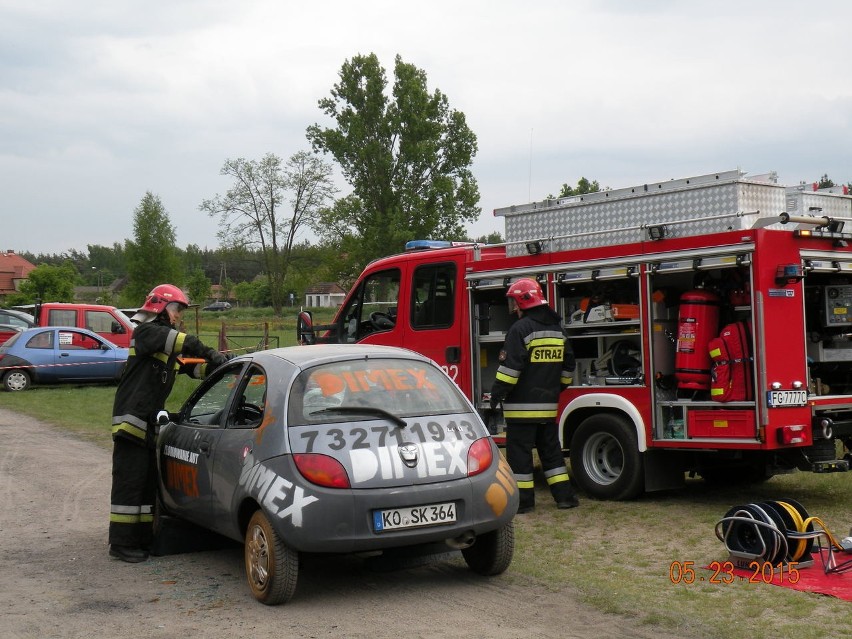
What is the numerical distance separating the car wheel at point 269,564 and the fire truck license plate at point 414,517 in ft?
1.84

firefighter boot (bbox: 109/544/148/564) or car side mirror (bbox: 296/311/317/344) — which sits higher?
car side mirror (bbox: 296/311/317/344)

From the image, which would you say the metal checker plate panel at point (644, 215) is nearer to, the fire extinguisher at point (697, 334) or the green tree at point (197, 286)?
the fire extinguisher at point (697, 334)

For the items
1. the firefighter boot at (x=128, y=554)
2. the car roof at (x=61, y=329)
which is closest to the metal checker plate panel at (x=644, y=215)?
the firefighter boot at (x=128, y=554)

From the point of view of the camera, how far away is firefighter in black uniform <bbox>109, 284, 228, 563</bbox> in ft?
24.0

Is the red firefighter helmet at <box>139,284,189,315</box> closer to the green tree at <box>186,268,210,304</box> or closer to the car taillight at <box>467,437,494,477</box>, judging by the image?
the car taillight at <box>467,437,494,477</box>

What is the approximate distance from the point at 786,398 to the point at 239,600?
15.3 ft

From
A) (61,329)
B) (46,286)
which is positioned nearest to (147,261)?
(46,286)

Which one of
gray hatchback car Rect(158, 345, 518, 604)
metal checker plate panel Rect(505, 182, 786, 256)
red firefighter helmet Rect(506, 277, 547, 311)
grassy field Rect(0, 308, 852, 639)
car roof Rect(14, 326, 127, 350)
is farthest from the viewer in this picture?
car roof Rect(14, 326, 127, 350)

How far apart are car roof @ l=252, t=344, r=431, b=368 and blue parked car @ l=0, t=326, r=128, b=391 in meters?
17.8

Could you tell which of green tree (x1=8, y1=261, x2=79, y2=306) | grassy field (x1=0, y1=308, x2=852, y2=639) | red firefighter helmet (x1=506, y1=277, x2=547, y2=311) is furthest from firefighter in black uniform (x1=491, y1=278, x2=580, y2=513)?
green tree (x1=8, y1=261, x2=79, y2=306)

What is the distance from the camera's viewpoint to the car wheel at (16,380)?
22.9 meters

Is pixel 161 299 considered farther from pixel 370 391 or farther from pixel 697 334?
pixel 697 334

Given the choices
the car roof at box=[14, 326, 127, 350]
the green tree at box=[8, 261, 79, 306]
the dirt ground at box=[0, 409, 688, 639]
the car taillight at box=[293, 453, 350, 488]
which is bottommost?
the dirt ground at box=[0, 409, 688, 639]

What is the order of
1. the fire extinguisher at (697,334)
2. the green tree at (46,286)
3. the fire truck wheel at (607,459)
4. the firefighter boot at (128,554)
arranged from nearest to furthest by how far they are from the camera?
the firefighter boot at (128,554) < the fire extinguisher at (697,334) < the fire truck wheel at (607,459) < the green tree at (46,286)
